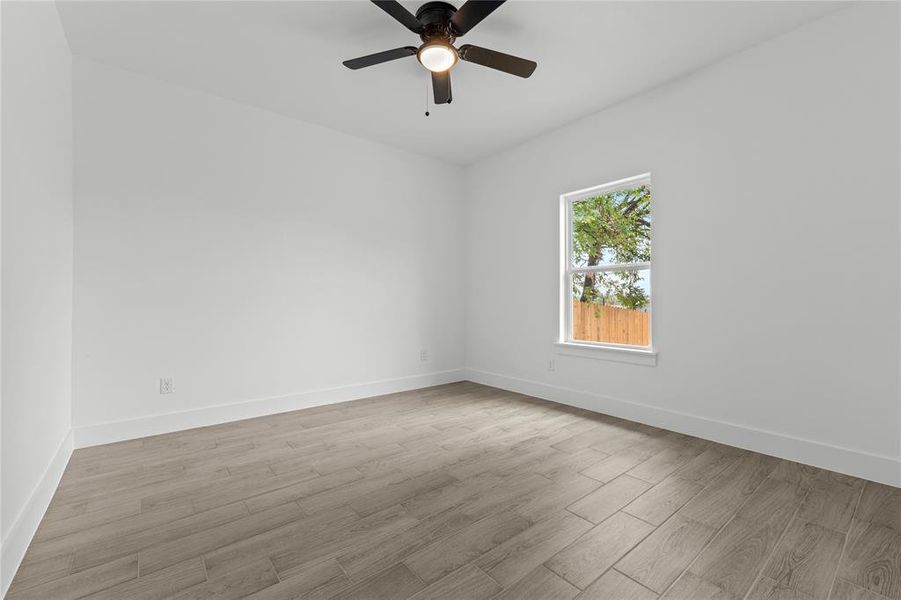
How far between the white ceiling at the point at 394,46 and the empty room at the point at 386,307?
0.02 m

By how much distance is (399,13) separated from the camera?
2.08 metres

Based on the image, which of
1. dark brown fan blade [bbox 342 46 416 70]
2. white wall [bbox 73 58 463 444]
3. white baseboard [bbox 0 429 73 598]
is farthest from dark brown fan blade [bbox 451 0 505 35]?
white baseboard [bbox 0 429 73 598]

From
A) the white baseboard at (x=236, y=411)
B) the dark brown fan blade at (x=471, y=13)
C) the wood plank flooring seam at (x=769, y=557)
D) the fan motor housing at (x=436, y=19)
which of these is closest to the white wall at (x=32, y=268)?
the white baseboard at (x=236, y=411)

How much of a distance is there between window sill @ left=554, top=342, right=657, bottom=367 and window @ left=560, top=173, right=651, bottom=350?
85mm

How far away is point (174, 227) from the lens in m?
3.17

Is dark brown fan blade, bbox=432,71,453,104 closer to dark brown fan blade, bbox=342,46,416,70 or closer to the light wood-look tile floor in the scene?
dark brown fan blade, bbox=342,46,416,70

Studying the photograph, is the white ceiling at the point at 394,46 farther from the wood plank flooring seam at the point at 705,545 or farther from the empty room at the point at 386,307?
the wood plank flooring seam at the point at 705,545

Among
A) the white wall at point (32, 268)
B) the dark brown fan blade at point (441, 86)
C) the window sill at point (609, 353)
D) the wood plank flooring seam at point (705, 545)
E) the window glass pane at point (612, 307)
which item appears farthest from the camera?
the window glass pane at point (612, 307)

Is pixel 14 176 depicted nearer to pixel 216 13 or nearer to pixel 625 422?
pixel 216 13

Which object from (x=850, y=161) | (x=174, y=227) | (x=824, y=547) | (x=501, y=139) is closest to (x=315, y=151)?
(x=174, y=227)

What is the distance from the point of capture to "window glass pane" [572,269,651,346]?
135 inches

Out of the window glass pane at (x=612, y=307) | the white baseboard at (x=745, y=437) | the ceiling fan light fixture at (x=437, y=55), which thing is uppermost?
the ceiling fan light fixture at (x=437, y=55)

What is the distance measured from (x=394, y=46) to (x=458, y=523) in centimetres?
293

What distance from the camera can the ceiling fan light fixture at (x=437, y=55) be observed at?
2.35m
